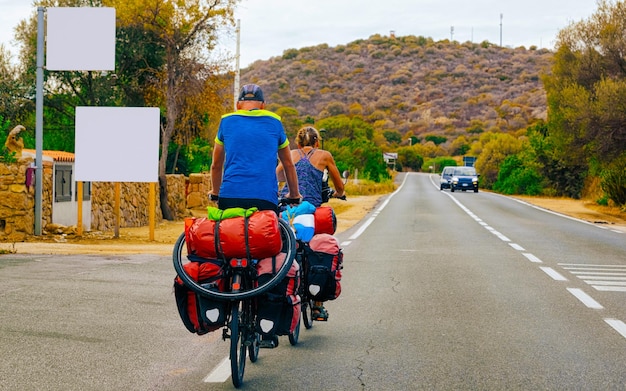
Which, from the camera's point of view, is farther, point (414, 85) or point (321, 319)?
point (414, 85)

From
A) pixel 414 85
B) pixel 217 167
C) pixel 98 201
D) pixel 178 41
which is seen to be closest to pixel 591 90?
pixel 178 41

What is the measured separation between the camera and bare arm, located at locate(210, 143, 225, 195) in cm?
602

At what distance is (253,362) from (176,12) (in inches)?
863

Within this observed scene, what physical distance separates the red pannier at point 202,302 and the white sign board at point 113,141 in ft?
43.3

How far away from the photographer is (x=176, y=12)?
26844 millimetres

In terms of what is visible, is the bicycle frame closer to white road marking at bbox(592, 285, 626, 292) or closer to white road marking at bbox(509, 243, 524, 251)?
white road marking at bbox(592, 285, 626, 292)

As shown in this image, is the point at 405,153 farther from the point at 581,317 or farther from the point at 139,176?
the point at 581,317

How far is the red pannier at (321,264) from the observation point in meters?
6.94

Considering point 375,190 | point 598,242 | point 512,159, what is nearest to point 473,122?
point 512,159

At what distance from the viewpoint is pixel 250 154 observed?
5852 millimetres

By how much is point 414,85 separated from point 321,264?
147672 mm

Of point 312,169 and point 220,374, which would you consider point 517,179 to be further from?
point 220,374

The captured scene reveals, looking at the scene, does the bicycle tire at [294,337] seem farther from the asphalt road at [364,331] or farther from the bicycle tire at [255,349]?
the bicycle tire at [255,349]

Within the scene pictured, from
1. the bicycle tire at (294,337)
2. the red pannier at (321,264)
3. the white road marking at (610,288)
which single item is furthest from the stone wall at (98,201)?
the red pannier at (321,264)
